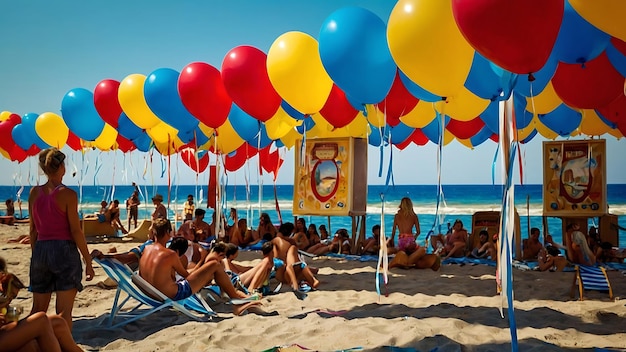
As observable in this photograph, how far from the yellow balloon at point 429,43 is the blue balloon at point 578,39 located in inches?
27.3

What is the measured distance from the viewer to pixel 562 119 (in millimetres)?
6812

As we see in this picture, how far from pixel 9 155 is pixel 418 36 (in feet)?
36.0

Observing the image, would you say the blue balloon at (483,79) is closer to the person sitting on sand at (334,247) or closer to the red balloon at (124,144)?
the person sitting on sand at (334,247)

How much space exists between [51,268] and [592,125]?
7.07 meters

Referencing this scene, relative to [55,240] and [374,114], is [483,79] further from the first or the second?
[55,240]

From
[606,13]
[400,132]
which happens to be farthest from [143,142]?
[606,13]

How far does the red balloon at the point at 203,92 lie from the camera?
593 centimetres

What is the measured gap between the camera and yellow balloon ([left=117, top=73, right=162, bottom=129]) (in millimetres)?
6801

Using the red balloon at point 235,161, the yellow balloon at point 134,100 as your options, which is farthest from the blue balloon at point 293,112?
the red balloon at point 235,161

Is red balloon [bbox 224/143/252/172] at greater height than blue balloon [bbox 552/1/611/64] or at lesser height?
lesser

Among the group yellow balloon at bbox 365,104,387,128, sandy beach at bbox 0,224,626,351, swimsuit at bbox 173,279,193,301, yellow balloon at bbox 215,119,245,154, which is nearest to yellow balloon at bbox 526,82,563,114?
yellow balloon at bbox 365,104,387,128

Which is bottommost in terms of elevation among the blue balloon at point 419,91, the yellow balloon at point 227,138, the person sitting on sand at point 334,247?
the person sitting on sand at point 334,247

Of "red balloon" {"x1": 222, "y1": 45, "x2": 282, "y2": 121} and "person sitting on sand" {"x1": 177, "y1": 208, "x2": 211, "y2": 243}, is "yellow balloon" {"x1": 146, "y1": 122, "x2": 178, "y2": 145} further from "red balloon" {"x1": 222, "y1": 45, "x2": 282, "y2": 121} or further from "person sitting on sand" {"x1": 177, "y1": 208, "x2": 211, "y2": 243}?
"red balloon" {"x1": 222, "y1": 45, "x2": 282, "y2": 121}

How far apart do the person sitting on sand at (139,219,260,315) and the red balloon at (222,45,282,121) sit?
6.12 ft
